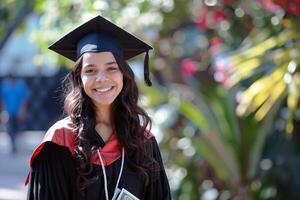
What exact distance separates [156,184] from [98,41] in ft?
1.84

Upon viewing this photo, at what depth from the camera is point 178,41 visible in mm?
7918

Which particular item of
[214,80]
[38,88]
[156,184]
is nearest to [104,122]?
[156,184]

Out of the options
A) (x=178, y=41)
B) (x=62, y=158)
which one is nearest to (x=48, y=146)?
(x=62, y=158)

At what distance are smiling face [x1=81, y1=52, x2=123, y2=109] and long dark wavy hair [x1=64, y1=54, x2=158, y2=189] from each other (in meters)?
0.03

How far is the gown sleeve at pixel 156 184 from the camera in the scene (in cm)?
298

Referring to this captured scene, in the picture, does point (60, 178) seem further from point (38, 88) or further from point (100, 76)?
point (38, 88)

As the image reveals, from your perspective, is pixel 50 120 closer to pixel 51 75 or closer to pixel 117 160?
pixel 51 75

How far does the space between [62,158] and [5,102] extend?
1061 cm

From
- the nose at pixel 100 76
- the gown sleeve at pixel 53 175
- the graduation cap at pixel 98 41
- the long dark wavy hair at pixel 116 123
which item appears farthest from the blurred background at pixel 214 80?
the gown sleeve at pixel 53 175

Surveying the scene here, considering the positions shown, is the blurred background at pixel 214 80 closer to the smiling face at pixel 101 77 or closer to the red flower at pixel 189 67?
the red flower at pixel 189 67

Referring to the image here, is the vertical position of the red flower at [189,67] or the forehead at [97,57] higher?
the forehead at [97,57]

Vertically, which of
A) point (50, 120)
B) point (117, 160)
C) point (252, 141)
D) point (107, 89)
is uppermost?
point (107, 89)

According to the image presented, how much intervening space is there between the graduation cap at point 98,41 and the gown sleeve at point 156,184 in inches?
13.8

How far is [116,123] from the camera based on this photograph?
298cm
